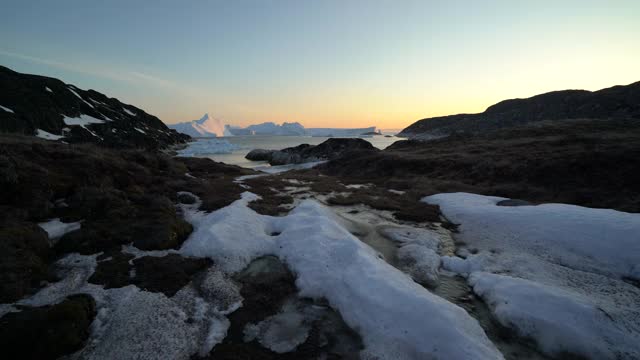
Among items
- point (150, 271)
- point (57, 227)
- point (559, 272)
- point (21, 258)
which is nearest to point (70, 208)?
point (57, 227)

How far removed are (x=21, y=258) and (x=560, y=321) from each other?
597 inches

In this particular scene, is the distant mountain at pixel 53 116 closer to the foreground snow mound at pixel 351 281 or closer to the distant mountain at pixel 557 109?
the foreground snow mound at pixel 351 281

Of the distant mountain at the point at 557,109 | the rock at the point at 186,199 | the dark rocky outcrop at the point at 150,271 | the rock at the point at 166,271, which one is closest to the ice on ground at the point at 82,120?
the rock at the point at 186,199

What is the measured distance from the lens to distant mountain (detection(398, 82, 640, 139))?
81.1 m

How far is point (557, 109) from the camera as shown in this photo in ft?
364

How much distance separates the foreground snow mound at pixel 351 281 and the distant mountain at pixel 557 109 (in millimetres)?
82541

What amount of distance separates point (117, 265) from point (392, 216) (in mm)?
14651

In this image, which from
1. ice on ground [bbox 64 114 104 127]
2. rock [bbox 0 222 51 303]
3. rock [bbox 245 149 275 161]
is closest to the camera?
rock [bbox 0 222 51 303]

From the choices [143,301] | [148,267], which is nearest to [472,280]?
[143,301]

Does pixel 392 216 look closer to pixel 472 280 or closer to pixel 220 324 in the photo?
pixel 472 280

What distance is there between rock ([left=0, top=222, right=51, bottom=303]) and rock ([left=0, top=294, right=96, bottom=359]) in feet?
3.34

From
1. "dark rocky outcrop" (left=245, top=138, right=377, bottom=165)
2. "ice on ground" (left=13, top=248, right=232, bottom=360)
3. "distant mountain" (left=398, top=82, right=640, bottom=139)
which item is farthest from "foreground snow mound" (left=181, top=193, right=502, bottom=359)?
"distant mountain" (left=398, top=82, right=640, bottom=139)

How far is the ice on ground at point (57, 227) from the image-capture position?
1056cm

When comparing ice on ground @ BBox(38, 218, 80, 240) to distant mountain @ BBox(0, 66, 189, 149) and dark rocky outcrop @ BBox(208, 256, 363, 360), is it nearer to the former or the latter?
dark rocky outcrop @ BBox(208, 256, 363, 360)
